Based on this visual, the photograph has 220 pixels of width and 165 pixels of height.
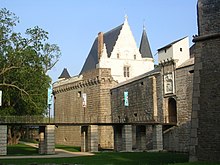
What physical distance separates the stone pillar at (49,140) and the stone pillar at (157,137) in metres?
7.68

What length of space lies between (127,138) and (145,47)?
2377cm

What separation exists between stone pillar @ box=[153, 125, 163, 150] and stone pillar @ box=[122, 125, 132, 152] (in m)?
1.89

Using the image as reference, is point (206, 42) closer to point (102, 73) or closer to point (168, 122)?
point (168, 122)

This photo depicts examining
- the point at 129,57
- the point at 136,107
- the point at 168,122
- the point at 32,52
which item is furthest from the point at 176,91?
the point at 129,57

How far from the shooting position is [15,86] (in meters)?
30.7

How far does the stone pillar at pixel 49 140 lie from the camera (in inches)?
1085

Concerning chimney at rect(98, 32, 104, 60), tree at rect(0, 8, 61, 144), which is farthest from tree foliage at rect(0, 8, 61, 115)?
chimney at rect(98, 32, 104, 60)

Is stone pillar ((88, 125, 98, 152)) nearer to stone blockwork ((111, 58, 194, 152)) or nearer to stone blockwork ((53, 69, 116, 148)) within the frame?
stone blockwork ((111, 58, 194, 152))

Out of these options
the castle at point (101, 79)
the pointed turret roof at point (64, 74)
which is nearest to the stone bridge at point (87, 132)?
the castle at point (101, 79)

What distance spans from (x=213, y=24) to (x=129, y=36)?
34.5 m

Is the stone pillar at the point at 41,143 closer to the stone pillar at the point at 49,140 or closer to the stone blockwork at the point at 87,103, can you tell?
the stone pillar at the point at 49,140

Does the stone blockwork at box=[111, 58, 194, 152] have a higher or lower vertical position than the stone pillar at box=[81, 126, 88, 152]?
higher

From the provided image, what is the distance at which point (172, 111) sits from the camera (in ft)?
103

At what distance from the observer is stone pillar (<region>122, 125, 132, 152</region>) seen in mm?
29562
